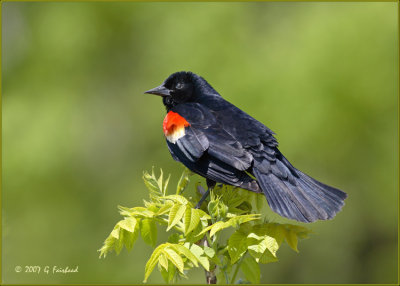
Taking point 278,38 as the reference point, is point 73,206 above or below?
below

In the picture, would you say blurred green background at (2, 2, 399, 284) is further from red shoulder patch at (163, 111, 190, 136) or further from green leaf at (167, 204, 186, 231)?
green leaf at (167, 204, 186, 231)

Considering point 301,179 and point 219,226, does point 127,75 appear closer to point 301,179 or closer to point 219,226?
point 301,179

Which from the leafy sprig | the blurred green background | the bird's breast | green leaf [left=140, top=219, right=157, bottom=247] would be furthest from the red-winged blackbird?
the blurred green background

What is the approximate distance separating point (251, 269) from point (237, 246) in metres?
0.13

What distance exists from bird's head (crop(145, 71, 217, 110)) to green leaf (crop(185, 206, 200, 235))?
1.33 meters

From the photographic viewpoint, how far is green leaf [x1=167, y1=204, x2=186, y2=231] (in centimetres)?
170

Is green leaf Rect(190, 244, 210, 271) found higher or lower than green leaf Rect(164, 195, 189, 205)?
lower

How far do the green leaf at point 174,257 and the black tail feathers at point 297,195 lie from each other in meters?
0.63

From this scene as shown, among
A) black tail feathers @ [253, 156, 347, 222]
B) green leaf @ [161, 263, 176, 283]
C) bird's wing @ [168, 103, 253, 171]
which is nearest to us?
green leaf @ [161, 263, 176, 283]

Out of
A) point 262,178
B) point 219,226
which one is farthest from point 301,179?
point 219,226

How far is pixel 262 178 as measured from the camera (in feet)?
7.54

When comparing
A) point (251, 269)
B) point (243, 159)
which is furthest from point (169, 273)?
point (243, 159)

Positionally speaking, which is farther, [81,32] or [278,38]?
[81,32]

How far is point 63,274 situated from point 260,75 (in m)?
4.48
